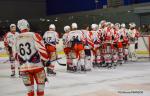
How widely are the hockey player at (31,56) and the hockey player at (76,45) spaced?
5.30 metres

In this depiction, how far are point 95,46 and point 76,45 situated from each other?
1464mm

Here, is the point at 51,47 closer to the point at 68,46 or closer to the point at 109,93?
the point at 68,46

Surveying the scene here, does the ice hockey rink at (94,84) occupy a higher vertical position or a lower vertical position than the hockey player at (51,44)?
lower

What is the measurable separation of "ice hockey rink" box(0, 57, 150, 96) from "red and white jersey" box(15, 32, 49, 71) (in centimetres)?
184

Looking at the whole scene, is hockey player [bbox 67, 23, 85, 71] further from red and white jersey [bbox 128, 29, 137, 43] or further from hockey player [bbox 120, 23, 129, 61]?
Result: red and white jersey [bbox 128, 29, 137, 43]

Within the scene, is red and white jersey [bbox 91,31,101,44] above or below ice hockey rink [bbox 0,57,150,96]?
above

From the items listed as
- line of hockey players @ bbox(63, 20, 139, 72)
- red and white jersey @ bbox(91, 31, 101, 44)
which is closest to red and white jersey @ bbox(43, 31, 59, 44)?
line of hockey players @ bbox(63, 20, 139, 72)

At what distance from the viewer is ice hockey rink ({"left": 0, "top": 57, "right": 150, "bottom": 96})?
863 centimetres

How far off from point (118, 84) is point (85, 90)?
1196 millimetres

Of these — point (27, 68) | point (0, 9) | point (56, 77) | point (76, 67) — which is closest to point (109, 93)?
point (27, 68)

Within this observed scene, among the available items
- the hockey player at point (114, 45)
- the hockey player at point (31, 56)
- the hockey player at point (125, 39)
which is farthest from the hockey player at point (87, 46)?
the hockey player at point (31, 56)

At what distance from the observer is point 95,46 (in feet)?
44.3

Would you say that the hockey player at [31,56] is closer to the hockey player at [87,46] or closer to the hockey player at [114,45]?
the hockey player at [87,46]

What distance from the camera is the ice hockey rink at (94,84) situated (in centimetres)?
863
